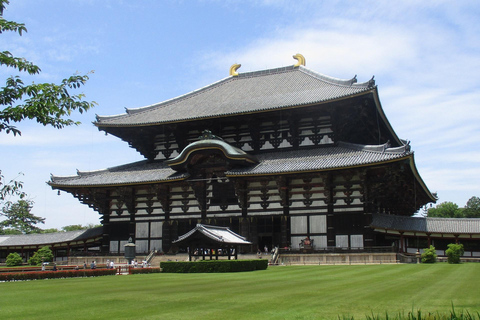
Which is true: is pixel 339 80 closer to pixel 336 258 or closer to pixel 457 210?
pixel 336 258

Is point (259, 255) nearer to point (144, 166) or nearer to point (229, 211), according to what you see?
point (229, 211)

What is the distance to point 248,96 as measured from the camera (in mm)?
54344

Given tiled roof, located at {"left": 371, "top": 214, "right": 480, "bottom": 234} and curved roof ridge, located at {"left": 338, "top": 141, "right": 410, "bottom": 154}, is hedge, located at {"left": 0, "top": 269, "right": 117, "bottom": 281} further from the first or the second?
curved roof ridge, located at {"left": 338, "top": 141, "right": 410, "bottom": 154}

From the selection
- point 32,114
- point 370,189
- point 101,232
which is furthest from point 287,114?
point 32,114

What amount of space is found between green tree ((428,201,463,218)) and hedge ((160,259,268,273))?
316ft

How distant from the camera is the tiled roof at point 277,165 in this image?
4025 centimetres

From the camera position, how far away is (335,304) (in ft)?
47.8

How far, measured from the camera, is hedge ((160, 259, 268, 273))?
30.5 m

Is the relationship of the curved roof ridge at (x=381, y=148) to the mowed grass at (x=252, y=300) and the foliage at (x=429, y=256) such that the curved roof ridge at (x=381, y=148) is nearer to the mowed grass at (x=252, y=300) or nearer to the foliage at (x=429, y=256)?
the foliage at (x=429, y=256)

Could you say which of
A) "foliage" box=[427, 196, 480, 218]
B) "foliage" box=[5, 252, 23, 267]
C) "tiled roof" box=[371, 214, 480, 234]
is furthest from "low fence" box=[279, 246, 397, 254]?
"foliage" box=[427, 196, 480, 218]

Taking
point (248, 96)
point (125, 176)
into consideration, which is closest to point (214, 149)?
point (125, 176)

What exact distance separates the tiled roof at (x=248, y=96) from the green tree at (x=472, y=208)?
250 ft

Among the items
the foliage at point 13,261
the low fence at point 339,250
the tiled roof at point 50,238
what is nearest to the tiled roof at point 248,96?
the tiled roof at point 50,238

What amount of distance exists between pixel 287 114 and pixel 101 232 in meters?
23.9
